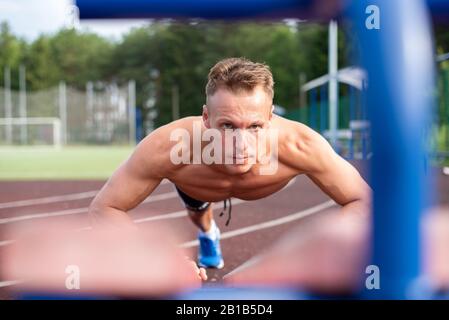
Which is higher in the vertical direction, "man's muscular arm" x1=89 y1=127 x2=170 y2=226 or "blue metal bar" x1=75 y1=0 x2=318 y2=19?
"blue metal bar" x1=75 y1=0 x2=318 y2=19

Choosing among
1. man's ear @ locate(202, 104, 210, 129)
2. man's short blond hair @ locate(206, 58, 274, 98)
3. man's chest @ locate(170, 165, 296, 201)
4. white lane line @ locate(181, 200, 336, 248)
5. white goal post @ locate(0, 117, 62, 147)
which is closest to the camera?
man's short blond hair @ locate(206, 58, 274, 98)

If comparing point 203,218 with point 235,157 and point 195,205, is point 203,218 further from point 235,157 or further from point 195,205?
point 235,157

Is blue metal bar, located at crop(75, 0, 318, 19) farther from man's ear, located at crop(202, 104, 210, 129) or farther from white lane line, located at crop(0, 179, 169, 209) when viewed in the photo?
white lane line, located at crop(0, 179, 169, 209)

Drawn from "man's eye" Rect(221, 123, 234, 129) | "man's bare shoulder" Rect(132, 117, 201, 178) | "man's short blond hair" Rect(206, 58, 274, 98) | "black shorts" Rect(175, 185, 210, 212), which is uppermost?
"man's short blond hair" Rect(206, 58, 274, 98)

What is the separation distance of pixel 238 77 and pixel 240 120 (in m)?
0.10

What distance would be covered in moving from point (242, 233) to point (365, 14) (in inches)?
124

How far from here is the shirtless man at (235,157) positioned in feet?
4.42

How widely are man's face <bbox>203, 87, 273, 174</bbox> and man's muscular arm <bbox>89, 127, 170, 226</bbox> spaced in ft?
0.70

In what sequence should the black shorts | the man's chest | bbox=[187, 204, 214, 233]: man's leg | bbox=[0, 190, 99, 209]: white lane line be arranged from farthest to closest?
1. bbox=[0, 190, 99, 209]: white lane line
2. bbox=[187, 204, 214, 233]: man's leg
3. the black shorts
4. the man's chest

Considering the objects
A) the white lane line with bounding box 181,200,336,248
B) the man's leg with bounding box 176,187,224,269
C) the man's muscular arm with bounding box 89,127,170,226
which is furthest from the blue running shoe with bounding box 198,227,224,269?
the man's muscular arm with bounding box 89,127,170,226

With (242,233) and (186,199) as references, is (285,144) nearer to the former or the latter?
(186,199)

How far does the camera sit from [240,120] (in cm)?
134

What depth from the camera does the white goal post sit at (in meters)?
23.8

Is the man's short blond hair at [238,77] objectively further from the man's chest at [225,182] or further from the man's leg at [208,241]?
the man's leg at [208,241]
